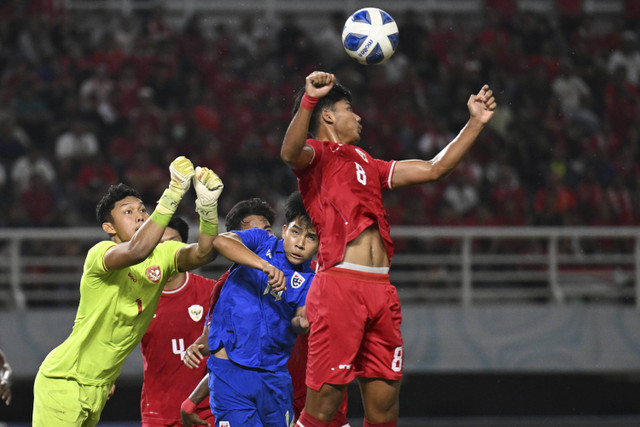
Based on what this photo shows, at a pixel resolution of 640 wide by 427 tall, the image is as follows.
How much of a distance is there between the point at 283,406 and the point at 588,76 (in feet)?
36.4

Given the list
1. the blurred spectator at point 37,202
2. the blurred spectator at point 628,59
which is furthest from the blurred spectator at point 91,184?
the blurred spectator at point 628,59

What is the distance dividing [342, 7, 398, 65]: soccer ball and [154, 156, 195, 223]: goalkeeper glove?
1.16 m

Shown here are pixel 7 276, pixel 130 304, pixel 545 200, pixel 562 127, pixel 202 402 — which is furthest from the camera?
pixel 562 127

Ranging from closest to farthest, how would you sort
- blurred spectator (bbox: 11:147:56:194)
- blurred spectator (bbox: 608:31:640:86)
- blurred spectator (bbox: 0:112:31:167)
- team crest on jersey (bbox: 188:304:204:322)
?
team crest on jersey (bbox: 188:304:204:322)
blurred spectator (bbox: 11:147:56:194)
blurred spectator (bbox: 0:112:31:167)
blurred spectator (bbox: 608:31:640:86)

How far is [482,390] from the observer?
10.7m

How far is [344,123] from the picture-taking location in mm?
4734

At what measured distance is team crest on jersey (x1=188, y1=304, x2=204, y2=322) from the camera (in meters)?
5.63

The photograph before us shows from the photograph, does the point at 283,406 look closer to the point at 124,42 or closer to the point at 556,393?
the point at 556,393

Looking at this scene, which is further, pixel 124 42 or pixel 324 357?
pixel 124 42

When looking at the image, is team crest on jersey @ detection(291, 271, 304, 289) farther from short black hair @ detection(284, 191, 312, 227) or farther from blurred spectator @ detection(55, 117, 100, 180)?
blurred spectator @ detection(55, 117, 100, 180)

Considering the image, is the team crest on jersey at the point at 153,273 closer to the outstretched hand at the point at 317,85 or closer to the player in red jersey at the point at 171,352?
the player in red jersey at the point at 171,352

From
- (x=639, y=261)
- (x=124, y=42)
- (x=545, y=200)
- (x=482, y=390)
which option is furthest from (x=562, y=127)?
(x=124, y=42)

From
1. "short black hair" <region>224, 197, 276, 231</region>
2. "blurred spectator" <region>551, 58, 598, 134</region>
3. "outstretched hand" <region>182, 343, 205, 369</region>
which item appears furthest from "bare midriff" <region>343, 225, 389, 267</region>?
"blurred spectator" <region>551, 58, 598, 134</region>

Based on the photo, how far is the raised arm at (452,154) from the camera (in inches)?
184
